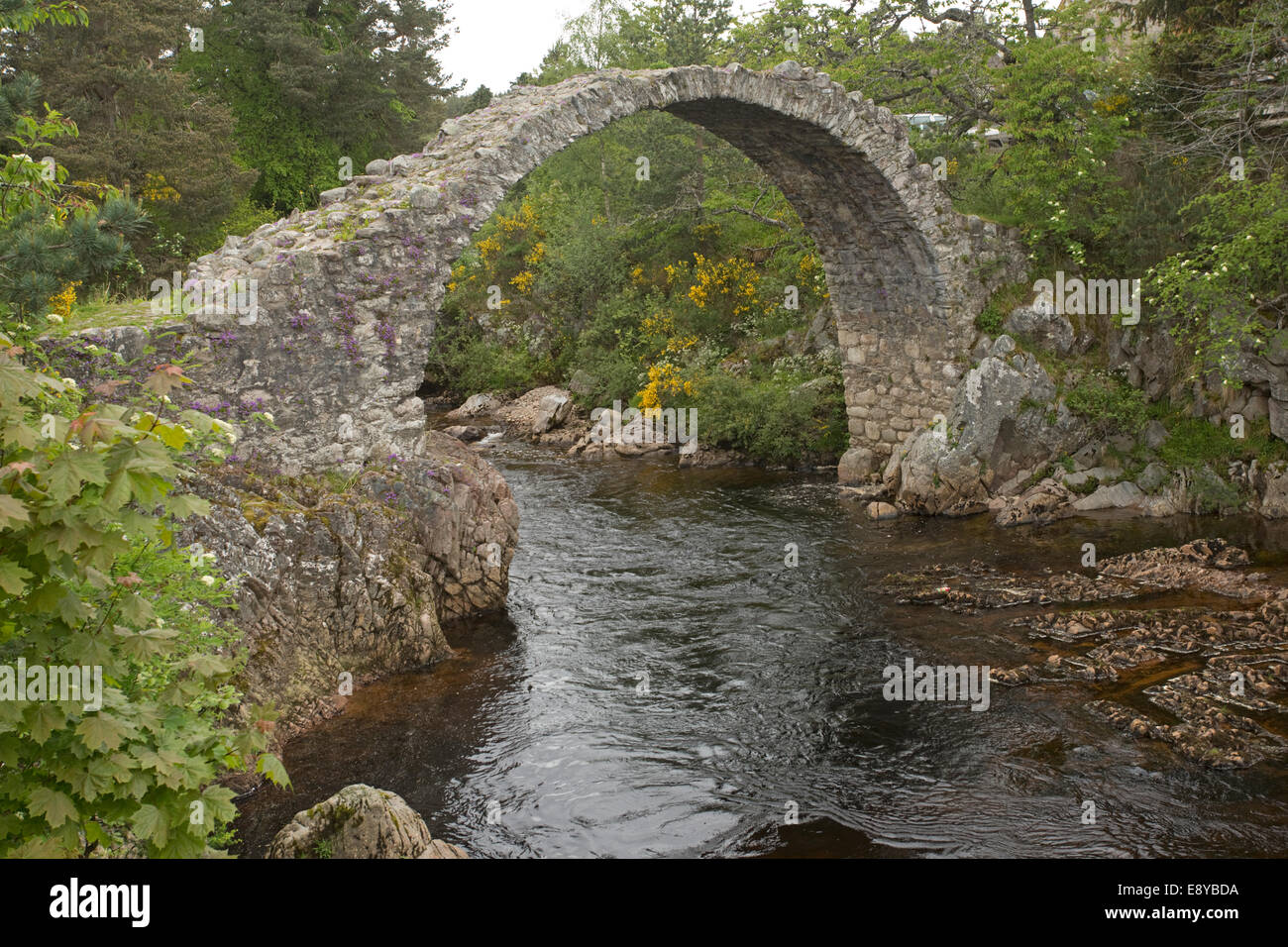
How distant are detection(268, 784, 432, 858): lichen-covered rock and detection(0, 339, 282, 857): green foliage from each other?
2176mm

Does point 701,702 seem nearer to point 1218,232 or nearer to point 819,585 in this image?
point 819,585

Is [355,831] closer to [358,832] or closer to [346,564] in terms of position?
[358,832]

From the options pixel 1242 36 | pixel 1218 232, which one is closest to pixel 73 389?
pixel 1218 232

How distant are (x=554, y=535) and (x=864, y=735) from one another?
7083mm

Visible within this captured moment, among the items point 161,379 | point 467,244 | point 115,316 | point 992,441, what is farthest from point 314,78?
point 161,379

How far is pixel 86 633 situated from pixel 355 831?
9.74 ft

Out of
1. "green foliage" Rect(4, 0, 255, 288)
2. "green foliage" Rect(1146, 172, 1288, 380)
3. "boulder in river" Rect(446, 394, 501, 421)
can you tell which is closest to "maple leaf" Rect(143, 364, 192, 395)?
"green foliage" Rect(1146, 172, 1288, 380)

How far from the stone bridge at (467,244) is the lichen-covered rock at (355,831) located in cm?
446

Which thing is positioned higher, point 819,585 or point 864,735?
point 819,585

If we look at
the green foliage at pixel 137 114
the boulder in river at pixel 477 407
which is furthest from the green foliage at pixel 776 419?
the green foliage at pixel 137 114

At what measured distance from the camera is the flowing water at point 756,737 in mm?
6895

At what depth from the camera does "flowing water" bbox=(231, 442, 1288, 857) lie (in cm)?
689

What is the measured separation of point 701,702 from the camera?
9078mm

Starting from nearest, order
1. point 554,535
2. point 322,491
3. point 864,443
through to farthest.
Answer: point 322,491 → point 554,535 → point 864,443
